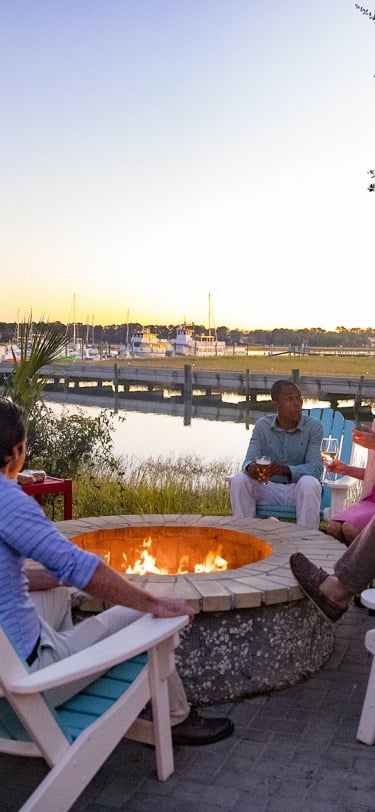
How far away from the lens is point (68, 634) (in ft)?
7.63

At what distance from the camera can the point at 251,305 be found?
103 ft

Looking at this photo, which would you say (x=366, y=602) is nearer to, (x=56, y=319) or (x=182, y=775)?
(x=182, y=775)

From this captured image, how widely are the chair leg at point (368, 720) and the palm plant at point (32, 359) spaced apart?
4.49 m

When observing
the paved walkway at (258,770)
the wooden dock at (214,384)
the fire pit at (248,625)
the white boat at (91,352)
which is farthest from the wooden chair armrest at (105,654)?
the white boat at (91,352)

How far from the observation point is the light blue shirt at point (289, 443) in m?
5.12

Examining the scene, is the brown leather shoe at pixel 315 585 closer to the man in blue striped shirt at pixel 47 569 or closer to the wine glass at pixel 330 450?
the man in blue striped shirt at pixel 47 569

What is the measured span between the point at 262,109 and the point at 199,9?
2.70 m

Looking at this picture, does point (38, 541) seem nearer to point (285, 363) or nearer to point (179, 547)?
point (179, 547)

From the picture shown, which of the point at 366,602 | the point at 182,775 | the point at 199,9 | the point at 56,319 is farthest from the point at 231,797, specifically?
the point at 199,9

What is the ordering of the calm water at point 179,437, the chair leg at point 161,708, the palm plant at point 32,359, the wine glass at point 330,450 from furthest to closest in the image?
1. the calm water at point 179,437
2. the palm plant at point 32,359
3. the wine glass at point 330,450
4. the chair leg at point 161,708

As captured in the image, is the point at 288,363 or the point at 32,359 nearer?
the point at 32,359

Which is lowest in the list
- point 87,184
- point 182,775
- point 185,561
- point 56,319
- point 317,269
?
point 182,775

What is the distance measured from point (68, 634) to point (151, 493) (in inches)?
190

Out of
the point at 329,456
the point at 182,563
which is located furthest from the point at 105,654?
the point at 329,456
